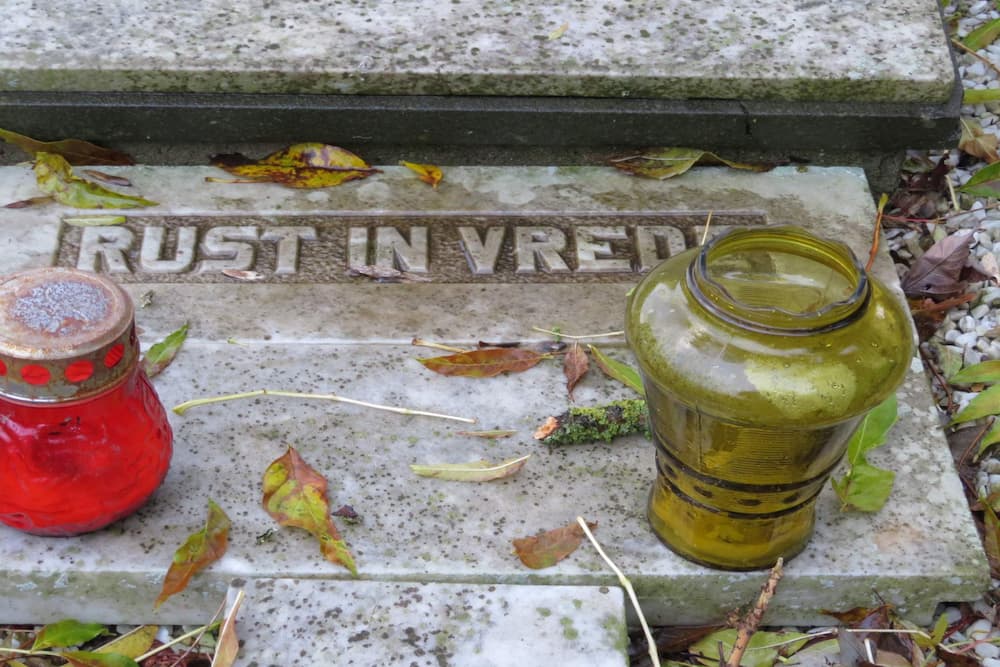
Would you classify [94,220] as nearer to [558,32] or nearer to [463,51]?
[463,51]

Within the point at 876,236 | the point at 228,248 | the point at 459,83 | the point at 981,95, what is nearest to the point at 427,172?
the point at 459,83

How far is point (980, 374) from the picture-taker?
216 cm

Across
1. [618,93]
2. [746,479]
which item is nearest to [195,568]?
[746,479]

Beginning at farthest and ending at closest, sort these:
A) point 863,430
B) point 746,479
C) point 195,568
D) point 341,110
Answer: point 341,110
point 863,430
point 195,568
point 746,479

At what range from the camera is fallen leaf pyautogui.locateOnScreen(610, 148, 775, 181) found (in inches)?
97.2

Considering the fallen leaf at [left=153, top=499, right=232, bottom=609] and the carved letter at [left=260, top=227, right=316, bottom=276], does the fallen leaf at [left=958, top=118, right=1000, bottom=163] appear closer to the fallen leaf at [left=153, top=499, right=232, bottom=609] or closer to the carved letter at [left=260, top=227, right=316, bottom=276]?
the carved letter at [left=260, top=227, right=316, bottom=276]

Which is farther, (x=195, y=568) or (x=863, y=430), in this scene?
(x=863, y=430)

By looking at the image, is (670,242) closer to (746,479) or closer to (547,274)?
(547,274)

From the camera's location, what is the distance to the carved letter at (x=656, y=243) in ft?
7.48

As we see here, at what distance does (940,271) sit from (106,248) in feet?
5.63

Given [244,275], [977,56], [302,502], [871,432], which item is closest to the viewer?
[302,502]

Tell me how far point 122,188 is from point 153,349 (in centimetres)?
55

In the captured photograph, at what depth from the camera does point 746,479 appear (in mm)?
1532

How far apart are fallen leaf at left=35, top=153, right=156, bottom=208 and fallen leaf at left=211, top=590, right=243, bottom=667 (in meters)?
1.09
